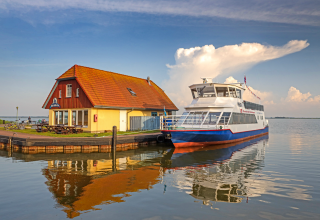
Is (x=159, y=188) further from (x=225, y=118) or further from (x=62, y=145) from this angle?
(x=225, y=118)

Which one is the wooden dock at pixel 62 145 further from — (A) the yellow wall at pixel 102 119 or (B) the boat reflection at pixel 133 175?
(A) the yellow wall at pixel 102 119

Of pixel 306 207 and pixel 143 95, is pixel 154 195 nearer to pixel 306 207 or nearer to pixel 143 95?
pixel 306 207

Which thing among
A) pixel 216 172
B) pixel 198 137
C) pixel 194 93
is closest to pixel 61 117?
pixel 194 93

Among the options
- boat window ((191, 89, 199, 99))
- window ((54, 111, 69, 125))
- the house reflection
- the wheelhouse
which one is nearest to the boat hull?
the house reflection

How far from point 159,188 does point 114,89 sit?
19984mm

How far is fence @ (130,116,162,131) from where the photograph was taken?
89.9ft

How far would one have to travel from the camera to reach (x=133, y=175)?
39.0 feet

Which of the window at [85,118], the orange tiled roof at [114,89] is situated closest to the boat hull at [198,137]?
the orange tiled roof at [114,89]

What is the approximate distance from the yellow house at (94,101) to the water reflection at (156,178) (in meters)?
7.21

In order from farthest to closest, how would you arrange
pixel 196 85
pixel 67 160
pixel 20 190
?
1. pixel 196 85
2. pixel 67 160
3. pixel 20 190

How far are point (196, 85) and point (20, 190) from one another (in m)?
18.2

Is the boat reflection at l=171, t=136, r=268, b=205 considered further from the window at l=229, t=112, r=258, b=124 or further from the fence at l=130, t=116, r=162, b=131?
the fence at l=130, t=116, r=162, b=131

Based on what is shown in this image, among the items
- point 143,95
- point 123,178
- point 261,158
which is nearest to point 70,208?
point 123,178

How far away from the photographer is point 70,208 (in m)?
7.53
